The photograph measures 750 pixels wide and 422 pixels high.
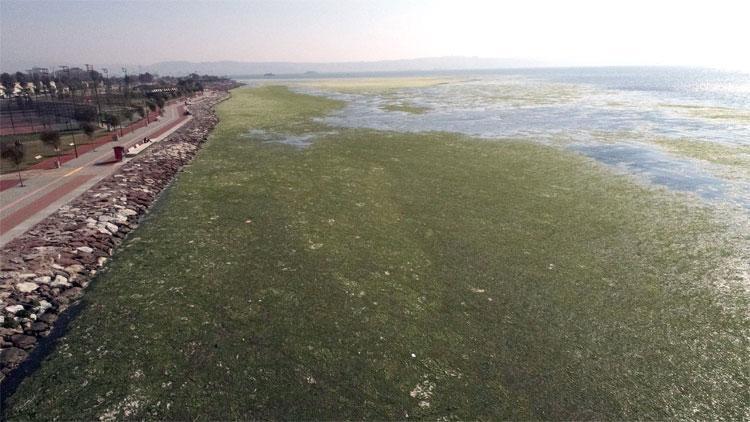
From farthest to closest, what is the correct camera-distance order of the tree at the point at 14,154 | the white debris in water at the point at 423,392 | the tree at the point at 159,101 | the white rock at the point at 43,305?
the tree at the point at 159,101
the tree at the point at 14,154
the white rock at the point at 43,305
the white debris in water at the point at 423,392

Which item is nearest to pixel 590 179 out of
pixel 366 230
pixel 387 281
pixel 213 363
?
pixel 366 230

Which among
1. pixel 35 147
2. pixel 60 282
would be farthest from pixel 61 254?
pixel 35 147

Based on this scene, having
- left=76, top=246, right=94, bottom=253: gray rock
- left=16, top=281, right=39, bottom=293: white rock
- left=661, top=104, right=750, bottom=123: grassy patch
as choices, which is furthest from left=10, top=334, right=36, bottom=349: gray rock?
left=661, top=104, right=750, bottom=123: grassy patch

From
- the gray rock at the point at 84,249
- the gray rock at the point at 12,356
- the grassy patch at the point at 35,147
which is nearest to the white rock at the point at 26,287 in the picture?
the gray rock at the point at 84,249

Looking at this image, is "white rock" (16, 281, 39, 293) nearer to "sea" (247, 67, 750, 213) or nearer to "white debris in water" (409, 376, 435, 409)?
"white debris in water" (409, 376, 435, 409)

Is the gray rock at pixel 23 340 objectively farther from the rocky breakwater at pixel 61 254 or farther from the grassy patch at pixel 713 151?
the grassy patch at pixel 713 151

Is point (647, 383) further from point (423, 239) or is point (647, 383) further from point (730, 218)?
point (730, 218)

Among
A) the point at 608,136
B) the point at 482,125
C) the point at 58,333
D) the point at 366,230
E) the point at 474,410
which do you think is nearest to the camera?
the point at 474,410
